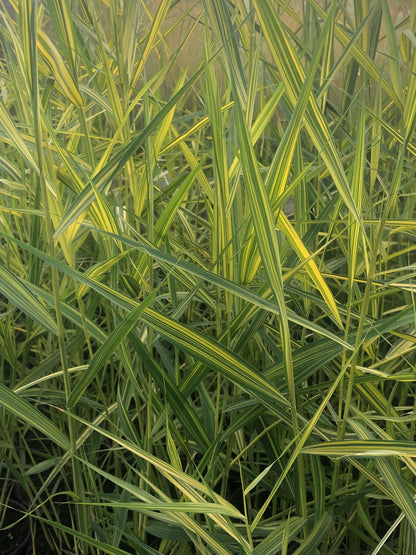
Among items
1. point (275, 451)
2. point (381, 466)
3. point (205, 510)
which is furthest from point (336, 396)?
point (205, 510)

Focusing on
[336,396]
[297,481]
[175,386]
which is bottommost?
[336,396]

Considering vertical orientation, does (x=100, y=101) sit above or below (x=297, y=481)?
above

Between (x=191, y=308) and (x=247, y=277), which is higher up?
(x=247, y=277)

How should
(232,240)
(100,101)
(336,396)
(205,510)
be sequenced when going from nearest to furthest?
(205,510), (232,240), (100,101), (336,396)

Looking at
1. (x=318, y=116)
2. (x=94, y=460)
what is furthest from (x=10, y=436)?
(x=318, y=116)

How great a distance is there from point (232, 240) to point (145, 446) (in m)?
0.21

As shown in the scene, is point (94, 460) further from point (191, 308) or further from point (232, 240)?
point (232, 240)

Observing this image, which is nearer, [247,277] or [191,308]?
[247,277]

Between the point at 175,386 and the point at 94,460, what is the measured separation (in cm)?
30

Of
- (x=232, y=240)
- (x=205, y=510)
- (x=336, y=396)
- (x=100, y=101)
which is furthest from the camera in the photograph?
→ (x=336, y=396)

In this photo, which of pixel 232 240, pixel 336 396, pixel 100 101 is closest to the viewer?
pixel 232 240

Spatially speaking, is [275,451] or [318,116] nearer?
[318,116]

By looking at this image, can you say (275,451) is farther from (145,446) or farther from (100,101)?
(100,101)

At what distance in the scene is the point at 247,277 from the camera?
498mm
